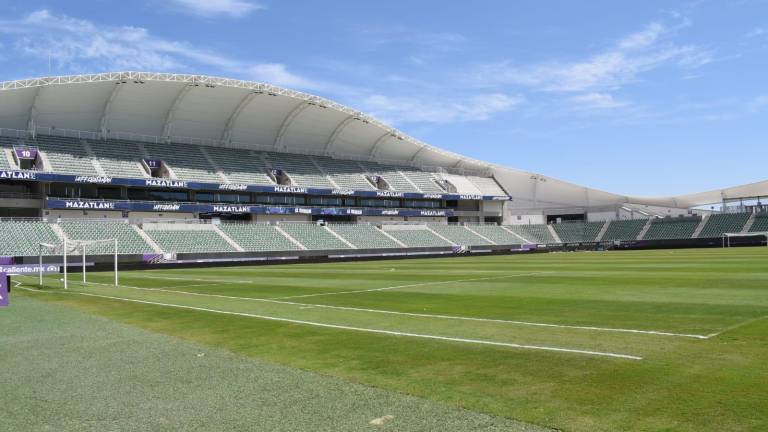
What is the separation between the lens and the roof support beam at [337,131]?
227ft

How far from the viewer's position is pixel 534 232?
269 ft

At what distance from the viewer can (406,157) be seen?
269 ft

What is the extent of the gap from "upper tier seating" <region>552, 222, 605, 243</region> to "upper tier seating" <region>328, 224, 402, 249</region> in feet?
93.1

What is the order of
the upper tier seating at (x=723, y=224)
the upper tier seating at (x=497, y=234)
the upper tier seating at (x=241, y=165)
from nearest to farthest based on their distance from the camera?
1. the upper tier seating at (x=241, y=165)
2. the upper tier seating at (x=723, y=224)
3. the upper tier seating at (x=497, y=234)

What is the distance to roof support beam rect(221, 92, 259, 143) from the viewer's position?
60216 millimetres

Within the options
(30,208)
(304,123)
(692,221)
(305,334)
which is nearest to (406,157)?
(304,123)

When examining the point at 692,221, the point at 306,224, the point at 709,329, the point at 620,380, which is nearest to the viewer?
the point at 620,380

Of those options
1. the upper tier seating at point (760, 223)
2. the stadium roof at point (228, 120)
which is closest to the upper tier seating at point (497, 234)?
the stadium roof at point (228, 120)

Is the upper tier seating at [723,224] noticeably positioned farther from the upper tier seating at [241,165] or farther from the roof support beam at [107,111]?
the roof support beam at [107,111]

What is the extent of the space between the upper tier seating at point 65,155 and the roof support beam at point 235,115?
15.3 metres

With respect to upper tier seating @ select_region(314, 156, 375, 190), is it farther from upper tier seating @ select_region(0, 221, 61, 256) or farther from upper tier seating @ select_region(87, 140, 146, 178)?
upper tier seating @ select_region(0, 221, 61, 256)

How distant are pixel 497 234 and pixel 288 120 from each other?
3160 cm

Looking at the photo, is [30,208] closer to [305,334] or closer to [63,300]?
[63,300]

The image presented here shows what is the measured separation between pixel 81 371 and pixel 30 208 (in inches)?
2151
